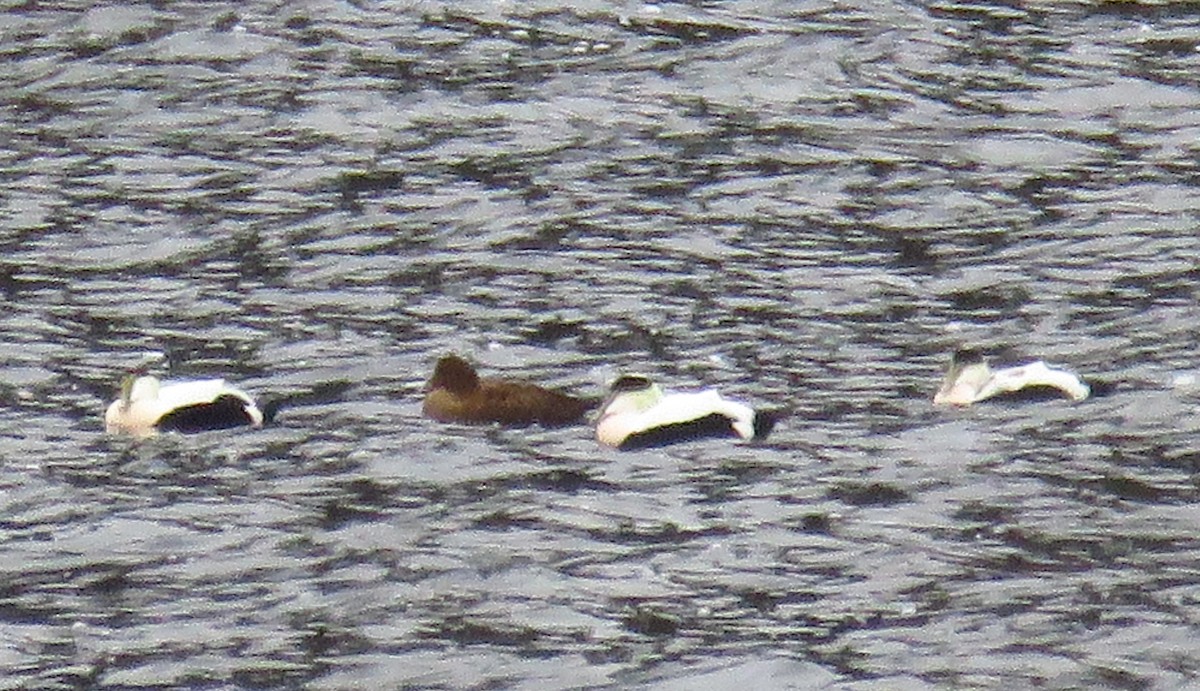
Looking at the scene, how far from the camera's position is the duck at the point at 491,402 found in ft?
46.7

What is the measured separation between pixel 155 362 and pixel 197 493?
7.91 ft

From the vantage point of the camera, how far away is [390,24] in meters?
21.6

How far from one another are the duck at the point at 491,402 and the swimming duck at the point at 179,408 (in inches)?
31.1

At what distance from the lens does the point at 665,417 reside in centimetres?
1383

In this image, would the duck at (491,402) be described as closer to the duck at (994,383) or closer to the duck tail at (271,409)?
the duck tail at (271,409)

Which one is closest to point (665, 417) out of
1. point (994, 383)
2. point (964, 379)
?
point (964, 379)

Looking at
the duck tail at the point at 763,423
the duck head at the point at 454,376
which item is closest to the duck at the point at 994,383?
the duck tail at the point at 763,423

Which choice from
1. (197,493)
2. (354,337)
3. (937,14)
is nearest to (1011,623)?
(197,493)

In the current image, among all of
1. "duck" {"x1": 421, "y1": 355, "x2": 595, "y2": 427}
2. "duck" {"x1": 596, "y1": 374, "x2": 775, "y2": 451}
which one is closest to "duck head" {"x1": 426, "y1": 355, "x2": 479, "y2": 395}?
"duck" {"x1": 421, "y1": 355, "x2": 595, "y2": 427}

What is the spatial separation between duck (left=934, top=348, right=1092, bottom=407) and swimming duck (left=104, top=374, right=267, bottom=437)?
3003mm

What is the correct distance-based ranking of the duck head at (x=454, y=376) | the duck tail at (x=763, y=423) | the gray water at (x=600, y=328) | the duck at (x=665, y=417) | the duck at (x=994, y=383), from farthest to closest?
1. the duck head at (x=454, y=376)
2. the duck at (x=994, y=383)
3. the duck tail at (x=763, y=423)
4. the duck at (x=665, y=417)
5. the gray water at (x=600, y=328)

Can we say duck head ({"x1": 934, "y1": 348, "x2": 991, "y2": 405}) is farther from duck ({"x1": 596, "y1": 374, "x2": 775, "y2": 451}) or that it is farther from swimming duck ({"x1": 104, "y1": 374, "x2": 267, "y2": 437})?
swimming duck ({"x1": 104, "y1": 374, "x2": 267, "y2": 437})

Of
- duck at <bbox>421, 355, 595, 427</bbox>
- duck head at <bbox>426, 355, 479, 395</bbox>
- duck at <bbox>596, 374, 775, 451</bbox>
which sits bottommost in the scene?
duck at <bbox>596, 374, 775, 451</bbox>

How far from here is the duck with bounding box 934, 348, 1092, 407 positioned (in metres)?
14.2
